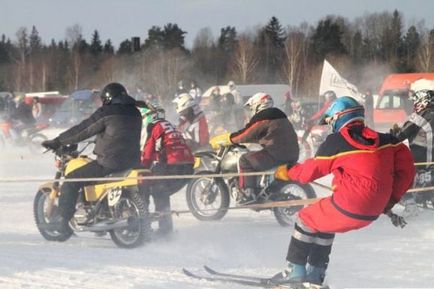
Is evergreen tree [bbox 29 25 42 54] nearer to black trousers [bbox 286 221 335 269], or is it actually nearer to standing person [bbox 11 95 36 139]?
standing person [bbox 11 95 36 139]

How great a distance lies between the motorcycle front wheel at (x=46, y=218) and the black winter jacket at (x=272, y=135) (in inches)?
96.0

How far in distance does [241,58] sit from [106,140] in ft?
177

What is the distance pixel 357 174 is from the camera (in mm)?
5230

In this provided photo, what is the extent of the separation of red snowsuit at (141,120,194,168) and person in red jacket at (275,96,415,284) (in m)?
3.56

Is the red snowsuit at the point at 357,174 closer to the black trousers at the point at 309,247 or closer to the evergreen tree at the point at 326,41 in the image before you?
the black trousers at the point at 309,247

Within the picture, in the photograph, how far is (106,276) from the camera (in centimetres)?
634

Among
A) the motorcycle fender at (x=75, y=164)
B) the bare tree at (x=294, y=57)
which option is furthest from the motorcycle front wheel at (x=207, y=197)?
the bare tree at (x=294, y=57)

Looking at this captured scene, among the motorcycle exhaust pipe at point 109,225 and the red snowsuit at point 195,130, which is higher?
the red snowsuit at point 195,130

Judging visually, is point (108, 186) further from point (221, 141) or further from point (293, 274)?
point (293, 274)

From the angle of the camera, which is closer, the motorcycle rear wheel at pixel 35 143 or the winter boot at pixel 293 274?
the winter boot at pixel 293 274

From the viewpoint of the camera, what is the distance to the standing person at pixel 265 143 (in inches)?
361

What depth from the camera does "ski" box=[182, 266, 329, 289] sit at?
5.60 meters

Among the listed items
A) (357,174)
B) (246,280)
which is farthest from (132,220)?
(357,174)

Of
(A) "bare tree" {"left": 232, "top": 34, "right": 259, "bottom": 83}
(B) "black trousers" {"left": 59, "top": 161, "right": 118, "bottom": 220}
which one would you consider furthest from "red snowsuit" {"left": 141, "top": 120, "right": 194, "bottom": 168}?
(A) "bare tree" {"left": 232, "top": 34, "right": 259, "bottom": 83}
